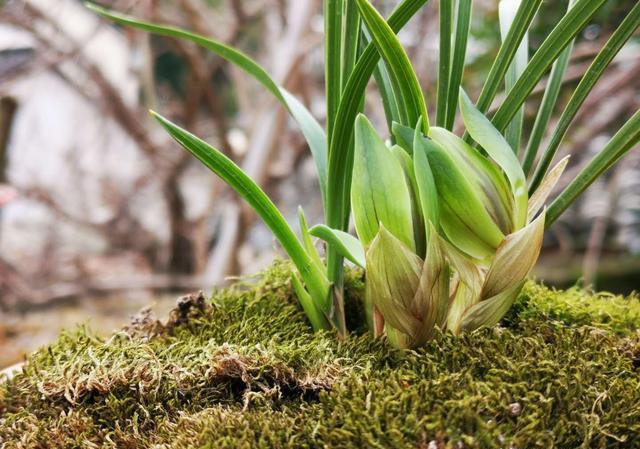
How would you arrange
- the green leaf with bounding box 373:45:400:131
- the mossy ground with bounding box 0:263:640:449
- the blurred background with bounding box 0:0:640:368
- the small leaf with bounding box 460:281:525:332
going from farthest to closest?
the blurred background with bounding box 0:0:640:368, the green leaf with bounding box 373:45:400:131, the small leaf with bounding box 460:281:525:332, the mossy ground with bounding box 0:263:640:449

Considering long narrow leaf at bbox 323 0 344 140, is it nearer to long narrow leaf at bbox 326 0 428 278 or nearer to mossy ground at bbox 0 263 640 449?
long narrow leaf at bbox 326 0 428 278

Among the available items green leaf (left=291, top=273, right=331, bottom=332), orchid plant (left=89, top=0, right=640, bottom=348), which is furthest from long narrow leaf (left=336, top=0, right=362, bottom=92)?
green leaf (left=291, top=273, right=331, bottom=332)

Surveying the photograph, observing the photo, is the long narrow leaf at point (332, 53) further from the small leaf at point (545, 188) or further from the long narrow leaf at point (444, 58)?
the small leaf at point (545, 188)

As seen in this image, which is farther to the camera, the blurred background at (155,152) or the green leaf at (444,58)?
the blurred background at (155,152)

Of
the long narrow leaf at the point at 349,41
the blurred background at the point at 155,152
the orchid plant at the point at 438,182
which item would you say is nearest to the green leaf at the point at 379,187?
the orchid plant at the point at 438,182

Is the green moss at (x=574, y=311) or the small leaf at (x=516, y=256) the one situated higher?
the small leaf at (x=516, y=256)

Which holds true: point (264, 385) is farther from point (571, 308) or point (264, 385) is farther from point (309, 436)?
point (571, 308)

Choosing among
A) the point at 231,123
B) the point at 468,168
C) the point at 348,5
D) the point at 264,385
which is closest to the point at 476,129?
the point at 468,168

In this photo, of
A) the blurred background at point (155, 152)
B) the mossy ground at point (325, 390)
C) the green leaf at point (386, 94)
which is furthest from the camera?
the blurred background at point (155, 152)

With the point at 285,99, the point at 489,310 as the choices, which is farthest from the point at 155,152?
the point at 489,310
